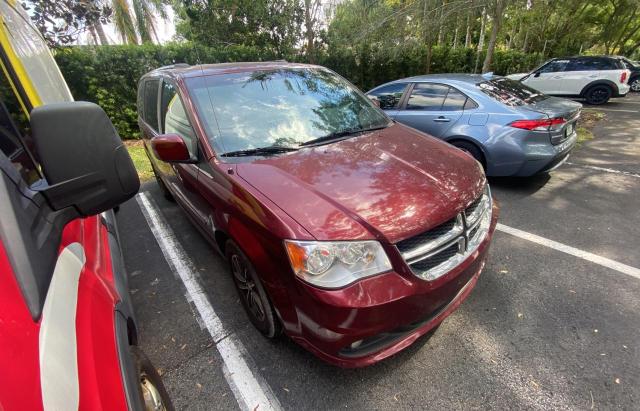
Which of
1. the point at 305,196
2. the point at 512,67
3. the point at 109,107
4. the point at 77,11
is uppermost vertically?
the point at 77,11

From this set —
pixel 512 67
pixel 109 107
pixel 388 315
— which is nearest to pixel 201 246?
pixel 388 315

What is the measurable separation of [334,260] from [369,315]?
314mm

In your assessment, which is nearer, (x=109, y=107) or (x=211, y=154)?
(x=211, y=154)

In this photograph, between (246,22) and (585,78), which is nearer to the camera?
(585,78)

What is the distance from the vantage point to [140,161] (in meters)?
6.82

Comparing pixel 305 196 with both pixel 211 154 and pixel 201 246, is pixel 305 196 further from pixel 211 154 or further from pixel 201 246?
pixel 201 246

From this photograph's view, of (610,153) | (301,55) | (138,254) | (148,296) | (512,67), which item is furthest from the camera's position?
(512,67)

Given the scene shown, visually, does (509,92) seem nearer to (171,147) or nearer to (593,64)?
(171,147)

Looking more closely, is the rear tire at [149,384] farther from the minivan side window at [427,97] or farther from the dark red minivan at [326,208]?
the minivan side window at [427,97]

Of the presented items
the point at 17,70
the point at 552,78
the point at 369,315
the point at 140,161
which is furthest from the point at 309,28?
the point at 369,315

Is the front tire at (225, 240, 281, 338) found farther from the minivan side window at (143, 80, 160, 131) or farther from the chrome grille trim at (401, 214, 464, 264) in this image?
the minivan side window at (143, 80, 160, 131)

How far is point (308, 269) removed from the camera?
5.26 ft

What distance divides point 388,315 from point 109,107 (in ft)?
31.6

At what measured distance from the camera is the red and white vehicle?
75cm
